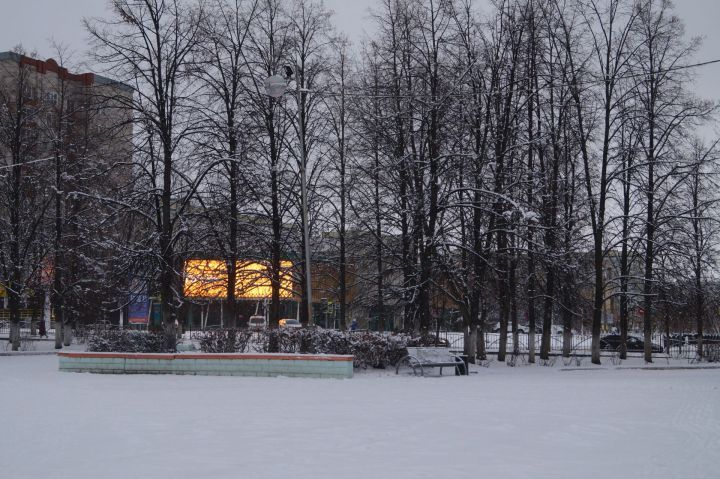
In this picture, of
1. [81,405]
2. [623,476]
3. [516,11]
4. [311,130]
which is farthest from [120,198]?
[623,476]

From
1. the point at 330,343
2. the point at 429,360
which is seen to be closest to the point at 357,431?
the point at 429,360

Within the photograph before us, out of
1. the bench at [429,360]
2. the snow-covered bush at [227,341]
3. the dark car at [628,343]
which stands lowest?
the dark car at [628,343]

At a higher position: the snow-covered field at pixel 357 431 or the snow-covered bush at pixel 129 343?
the snow-covered bush at pixel 129 343

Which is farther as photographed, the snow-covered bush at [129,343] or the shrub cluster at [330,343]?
the snow-covered bush at [129,343]

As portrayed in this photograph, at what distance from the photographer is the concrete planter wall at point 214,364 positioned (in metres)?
19.0

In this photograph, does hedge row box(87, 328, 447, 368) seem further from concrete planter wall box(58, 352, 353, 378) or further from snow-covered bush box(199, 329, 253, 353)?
concrete planter wall box(58, 352, 353, 378)

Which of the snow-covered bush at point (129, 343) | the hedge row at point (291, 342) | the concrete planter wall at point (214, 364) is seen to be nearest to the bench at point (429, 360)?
the hedge row at point (291, 342)

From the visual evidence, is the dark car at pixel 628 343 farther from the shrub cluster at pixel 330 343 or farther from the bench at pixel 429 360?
the shrub cluster at pixel 330 343

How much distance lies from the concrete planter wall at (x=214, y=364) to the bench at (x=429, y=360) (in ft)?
6.88

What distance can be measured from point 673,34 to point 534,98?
6.54m

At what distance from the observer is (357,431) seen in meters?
10.1

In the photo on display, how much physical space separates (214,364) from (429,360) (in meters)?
5.81

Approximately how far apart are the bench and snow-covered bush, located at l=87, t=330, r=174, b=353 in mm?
7466

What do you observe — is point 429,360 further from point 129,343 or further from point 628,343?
point 628,343
